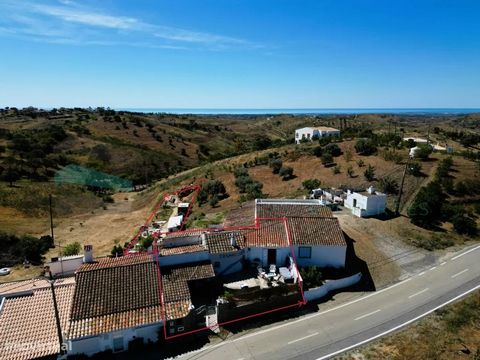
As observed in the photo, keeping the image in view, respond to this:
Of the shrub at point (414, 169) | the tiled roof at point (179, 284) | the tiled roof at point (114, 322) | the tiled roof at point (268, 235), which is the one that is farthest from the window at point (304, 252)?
the shrub at point (414, 169)

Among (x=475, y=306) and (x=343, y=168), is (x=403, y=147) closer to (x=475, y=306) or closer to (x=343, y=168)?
(x=343, y=168)

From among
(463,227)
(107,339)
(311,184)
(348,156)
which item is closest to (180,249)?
(107,339)

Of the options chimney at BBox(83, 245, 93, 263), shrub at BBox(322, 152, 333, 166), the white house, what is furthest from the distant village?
shrub at BBox(322, 152, 333, 166)

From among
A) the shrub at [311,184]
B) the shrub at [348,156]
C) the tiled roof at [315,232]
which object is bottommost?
the shrub at [311,184]

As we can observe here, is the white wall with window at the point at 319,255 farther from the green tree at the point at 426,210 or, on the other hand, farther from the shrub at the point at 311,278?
the green tree at the point at 426,210

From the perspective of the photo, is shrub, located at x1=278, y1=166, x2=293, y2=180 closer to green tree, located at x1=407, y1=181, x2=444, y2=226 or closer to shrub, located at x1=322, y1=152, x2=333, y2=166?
shrub, located at x1=322, y1=152, x2=333, y2=166

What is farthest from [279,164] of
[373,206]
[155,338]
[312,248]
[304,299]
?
[155,338]
